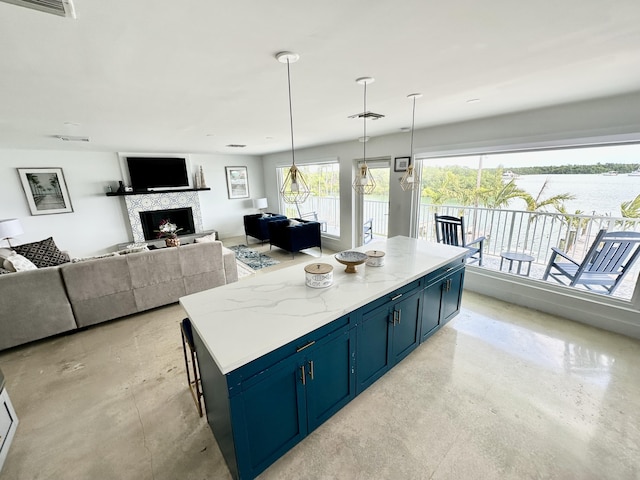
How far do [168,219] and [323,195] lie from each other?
3911mm

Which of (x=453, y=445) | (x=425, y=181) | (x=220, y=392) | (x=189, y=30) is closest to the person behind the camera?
(x=189, y=30)

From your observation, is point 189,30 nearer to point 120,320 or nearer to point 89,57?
point 89,57

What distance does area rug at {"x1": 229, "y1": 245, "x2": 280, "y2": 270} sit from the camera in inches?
194

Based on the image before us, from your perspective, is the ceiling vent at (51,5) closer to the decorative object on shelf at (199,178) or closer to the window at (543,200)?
the window at (543,200)

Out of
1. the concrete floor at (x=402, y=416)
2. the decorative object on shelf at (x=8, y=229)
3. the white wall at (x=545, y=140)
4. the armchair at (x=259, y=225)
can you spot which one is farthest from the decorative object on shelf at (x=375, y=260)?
the decorative object on shelf at (x=8, y=229)

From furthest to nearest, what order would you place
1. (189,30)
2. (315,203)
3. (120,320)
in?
1. (315,203)
2. (120,320)
3. (189,30)

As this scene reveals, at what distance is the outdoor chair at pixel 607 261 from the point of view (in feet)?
8.41

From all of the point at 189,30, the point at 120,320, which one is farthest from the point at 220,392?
the point at 120,320

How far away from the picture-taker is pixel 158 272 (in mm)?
3223

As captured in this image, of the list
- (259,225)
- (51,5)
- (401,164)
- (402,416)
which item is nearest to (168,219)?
(259,225)

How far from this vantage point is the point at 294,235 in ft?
16.7

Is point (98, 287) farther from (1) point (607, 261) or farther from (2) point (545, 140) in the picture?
(1) point (607, 261)

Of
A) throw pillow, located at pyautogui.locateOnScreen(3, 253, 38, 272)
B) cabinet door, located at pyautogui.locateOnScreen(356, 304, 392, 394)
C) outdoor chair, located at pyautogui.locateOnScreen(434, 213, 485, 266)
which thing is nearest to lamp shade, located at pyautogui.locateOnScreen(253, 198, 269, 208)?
throw pillow, located at pyautogui.locateOnScreen(3, 253, 38, 272)

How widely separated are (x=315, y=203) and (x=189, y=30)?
18.6 ft
